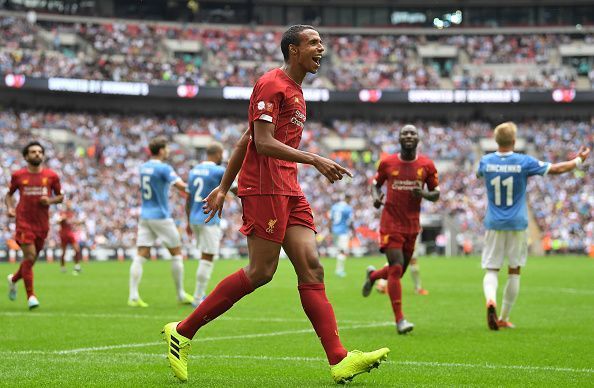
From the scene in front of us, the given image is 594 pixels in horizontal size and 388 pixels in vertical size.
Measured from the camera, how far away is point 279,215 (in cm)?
684

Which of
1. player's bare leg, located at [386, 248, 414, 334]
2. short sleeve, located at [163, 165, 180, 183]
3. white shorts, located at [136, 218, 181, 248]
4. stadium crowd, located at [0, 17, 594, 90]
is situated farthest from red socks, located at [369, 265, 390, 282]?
stadium crowd, located at [0, 17, 594, 90]

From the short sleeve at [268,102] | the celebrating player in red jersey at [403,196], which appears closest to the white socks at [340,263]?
the celebrating player in red jersey at [403,196]

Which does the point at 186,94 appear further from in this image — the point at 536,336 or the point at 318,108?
the point at 536,336

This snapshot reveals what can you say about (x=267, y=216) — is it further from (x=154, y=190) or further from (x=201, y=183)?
(x=154, y=190)

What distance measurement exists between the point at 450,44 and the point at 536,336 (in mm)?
57224

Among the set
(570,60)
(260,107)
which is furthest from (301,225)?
(570,60)

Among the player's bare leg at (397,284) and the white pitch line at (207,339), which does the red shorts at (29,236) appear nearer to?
the white pitch line at (207,339)

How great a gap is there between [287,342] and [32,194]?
618 cm

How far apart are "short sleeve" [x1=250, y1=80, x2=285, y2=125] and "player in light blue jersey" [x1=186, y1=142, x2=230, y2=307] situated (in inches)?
325

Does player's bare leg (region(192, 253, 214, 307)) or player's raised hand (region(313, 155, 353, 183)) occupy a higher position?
player's raised hand (region(313, 155, 353, 183))

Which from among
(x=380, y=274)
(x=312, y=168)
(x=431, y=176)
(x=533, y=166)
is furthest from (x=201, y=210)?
(x=312, y=168)

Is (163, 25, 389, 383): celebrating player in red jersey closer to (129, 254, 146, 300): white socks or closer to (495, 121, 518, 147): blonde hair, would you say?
(495, 121, 518, 147): blonde hair

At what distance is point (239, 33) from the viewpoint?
2554 inches

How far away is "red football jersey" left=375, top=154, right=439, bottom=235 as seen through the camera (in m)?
11.8
